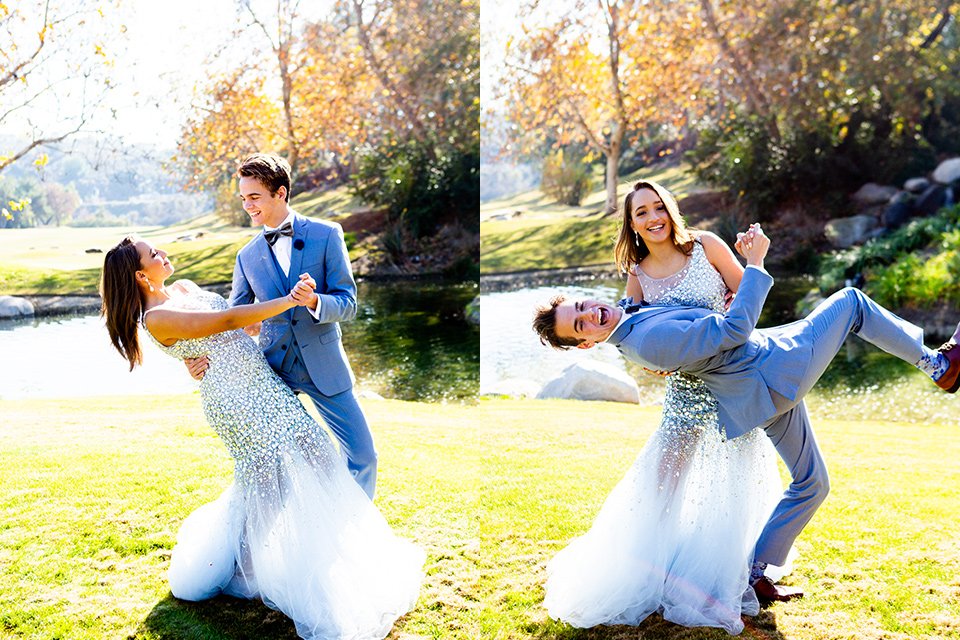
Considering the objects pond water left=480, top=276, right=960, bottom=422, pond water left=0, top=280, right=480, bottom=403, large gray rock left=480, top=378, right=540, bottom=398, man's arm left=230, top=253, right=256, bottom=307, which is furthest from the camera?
large gray rock left=480, top=378, right=540, bottom=398

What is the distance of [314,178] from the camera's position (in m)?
8.62

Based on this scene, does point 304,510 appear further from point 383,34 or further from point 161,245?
point 383,34

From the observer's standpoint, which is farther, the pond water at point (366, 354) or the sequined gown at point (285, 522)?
the pond water at point (366, 354)

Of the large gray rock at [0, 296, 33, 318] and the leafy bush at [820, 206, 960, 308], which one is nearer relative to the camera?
the large gray rock at [0, 296, 33, 318]

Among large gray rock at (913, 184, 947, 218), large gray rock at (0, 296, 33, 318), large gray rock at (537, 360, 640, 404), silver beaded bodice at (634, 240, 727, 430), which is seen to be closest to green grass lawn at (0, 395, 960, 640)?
silver beaded bodice at (634, 240, 727, 430)

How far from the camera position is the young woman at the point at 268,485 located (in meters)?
2.31

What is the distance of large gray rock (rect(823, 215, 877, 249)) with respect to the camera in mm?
11016

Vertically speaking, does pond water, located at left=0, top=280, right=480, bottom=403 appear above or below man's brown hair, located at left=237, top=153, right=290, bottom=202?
below

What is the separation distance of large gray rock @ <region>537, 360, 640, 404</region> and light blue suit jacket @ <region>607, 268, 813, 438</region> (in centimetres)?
489

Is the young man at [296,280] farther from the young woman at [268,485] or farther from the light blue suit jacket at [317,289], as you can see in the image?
the young woman at [268,485]

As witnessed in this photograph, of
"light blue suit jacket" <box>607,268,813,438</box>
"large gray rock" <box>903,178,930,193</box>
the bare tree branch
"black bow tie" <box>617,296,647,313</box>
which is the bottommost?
"light blue suit jacket" <box>607,268,813,438</box>

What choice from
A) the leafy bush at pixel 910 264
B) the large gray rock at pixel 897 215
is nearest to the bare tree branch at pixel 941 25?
the large gray rock at pixel 897 215

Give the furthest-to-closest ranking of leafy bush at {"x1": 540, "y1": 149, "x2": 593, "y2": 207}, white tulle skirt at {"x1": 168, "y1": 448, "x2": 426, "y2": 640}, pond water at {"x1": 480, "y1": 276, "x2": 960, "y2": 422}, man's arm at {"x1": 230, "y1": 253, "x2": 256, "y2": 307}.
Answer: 1. leafy bush at {"x1": 540, "y1": 149, "x2": 593, "y2": 207}
2. pond water at {"x1": 480, "y1": 276, "x2": 960, "y2": 422}
3. man's arm at {"x1": 230, "y1": 253, "x2": 256, "y2": 307}
4. white tulle skirt at {"x1": 168, "y1": 448, "x2": 426, "y2": 640}

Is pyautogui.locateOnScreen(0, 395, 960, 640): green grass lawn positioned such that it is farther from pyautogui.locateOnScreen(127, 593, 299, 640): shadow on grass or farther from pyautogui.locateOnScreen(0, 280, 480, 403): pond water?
pyautogui.locateOnScreen(0, 280, 480, 403): pond water
